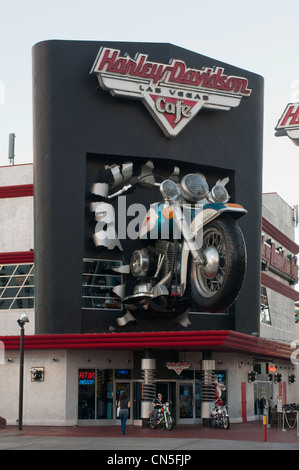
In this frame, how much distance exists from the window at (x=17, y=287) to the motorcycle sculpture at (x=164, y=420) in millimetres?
8881

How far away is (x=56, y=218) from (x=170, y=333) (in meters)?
7.65

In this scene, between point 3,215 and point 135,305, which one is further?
point 3,215

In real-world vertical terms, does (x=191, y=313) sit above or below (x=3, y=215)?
below

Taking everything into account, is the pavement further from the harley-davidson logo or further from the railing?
the railing

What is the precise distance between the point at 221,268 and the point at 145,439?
6.58 m

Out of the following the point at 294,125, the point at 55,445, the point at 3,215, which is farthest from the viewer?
the point at 3,215

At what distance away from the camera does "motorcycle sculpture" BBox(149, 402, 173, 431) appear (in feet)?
101

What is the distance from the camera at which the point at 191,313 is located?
36250 mm

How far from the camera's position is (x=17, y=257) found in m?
36.8

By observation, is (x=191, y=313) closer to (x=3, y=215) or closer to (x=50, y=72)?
(x=3, y=215)

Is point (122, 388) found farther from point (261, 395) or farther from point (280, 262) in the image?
point (280, 262)

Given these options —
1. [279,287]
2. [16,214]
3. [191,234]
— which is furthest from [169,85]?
[279,287]

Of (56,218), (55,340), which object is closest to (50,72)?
(56,218)

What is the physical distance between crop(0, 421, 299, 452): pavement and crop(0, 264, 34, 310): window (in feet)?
20.6
